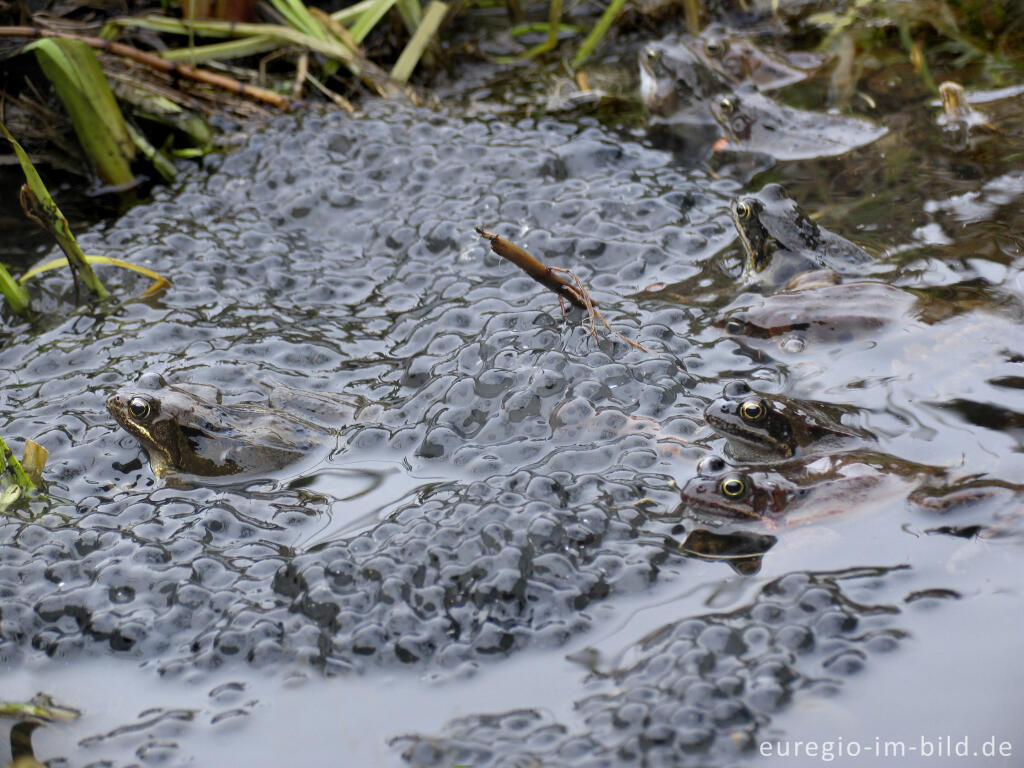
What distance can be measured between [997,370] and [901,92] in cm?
222

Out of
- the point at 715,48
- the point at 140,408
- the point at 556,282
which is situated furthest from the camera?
the point at 715,48

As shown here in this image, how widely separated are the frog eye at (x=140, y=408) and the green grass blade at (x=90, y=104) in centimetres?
189

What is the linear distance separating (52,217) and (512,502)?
198 centimetres

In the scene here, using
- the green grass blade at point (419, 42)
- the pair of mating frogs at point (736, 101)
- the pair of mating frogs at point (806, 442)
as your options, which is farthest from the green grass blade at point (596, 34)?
the pair of mating frogs at point (806, 442)

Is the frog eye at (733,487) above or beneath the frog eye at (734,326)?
beneath

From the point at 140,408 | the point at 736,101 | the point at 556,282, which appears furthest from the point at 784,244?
the point at 140,408

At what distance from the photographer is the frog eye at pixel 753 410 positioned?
2.52 m

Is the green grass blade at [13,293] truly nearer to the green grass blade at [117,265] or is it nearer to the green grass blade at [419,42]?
the green grass blade at [117,265]

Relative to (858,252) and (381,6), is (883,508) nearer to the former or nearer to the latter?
(858,252)

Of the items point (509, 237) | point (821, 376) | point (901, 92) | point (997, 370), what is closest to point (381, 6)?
point (509, 237)

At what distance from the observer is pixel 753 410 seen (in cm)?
253

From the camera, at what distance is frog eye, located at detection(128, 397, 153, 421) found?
2.79m

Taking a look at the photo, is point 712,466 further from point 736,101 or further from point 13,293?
point 13,293

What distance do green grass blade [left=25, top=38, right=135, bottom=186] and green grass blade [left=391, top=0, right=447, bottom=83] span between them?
142cm
